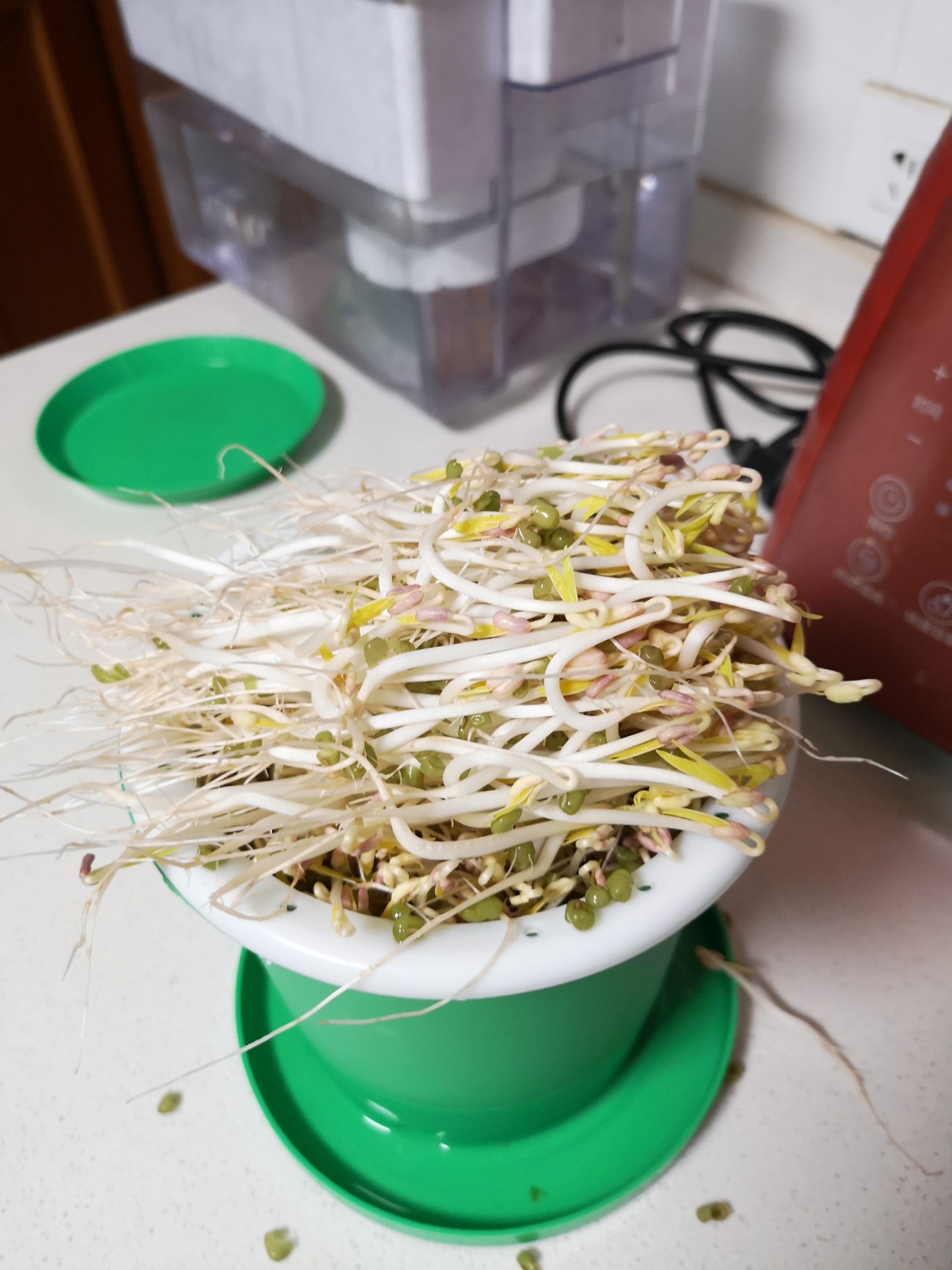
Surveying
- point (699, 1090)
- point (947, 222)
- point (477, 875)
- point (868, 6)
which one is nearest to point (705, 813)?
point (477, 875)

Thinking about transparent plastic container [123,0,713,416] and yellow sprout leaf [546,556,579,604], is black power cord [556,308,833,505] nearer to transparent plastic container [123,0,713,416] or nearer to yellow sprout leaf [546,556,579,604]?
transparent plastic container [123,0,713,416]

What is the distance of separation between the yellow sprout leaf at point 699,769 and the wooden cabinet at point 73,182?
139cm

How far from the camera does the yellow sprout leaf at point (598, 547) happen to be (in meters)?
0.36

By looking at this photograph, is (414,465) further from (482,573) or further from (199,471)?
(482,573)

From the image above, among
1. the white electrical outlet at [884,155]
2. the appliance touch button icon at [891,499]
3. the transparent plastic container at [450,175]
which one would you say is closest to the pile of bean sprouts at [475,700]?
the appliance touch button icon at [891,499]

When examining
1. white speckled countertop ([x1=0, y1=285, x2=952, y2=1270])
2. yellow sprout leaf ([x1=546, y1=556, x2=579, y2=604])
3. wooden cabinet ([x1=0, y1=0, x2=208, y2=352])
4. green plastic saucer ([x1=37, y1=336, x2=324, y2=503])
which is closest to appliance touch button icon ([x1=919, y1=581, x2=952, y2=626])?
white speckled countertop ([x1=0, y1=285, x2=952, y2=1270])

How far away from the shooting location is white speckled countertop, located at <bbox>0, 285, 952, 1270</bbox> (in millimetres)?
385

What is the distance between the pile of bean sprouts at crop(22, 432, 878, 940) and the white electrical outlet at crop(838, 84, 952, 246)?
428 mm

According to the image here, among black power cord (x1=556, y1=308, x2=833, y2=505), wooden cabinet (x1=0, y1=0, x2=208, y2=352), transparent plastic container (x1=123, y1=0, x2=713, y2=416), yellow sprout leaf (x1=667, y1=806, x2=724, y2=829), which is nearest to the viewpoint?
yellow sprout leaf (x1=667, y1=806, x2=724, y2=829)

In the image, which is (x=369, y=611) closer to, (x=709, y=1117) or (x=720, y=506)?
(x=720, y=506)

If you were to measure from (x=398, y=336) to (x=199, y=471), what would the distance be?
20 cm

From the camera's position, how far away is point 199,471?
756 millimetres

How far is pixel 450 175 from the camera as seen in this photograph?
0.61 m

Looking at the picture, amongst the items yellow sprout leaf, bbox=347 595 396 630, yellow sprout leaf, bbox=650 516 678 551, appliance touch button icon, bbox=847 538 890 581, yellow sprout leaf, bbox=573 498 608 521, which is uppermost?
yellow sprout leaf, bbox=650 516 678 551
